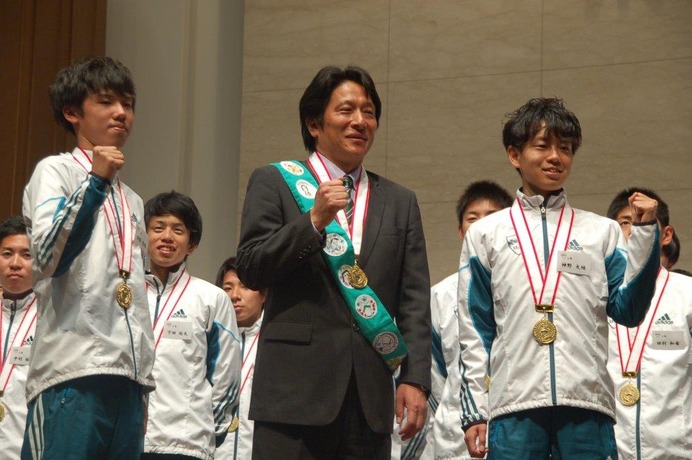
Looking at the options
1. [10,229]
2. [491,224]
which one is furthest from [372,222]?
[10,229]

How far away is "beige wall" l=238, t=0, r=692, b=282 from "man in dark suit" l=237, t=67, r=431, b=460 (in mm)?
4373

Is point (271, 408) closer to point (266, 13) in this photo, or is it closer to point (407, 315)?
point (407, 315)

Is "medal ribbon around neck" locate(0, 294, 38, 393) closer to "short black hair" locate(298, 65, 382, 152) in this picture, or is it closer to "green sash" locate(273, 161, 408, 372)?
"short black hair" locate(298, 65, 382, 152)

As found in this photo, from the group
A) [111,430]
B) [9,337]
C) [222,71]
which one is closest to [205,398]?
[9,337]

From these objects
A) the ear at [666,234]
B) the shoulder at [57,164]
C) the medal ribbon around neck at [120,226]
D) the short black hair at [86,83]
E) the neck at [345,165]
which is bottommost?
the medal ribbon around neck at [120,226]

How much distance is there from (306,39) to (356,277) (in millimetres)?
5741

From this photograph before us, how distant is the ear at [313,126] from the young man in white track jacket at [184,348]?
2.06m

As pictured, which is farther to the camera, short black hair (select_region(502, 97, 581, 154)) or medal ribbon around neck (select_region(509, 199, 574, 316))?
short black hair (select_region(502, 97, 581, 154))

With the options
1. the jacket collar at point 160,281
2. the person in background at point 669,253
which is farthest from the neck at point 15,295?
the person in background at point 669,253

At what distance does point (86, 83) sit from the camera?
447 centimetres

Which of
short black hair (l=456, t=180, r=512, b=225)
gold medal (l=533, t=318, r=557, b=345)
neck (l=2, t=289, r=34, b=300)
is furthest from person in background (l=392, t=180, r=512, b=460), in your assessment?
neck (l=2, t=289, r=34, b=300)

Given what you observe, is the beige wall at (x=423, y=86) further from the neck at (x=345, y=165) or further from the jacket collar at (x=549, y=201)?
the neck at (x=345, y=165)

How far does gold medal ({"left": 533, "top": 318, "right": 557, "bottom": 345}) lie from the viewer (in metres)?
4.46

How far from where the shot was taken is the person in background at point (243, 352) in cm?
707
